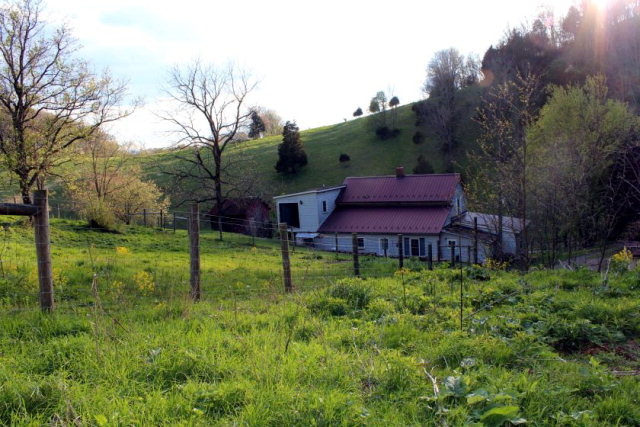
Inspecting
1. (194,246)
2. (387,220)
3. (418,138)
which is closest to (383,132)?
(418,138)

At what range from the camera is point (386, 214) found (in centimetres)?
3222

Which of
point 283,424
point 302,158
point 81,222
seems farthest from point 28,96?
point 302,158

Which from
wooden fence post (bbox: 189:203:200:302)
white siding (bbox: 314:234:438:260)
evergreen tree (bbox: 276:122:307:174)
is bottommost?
white siding (bbox: 314:234:438:260)

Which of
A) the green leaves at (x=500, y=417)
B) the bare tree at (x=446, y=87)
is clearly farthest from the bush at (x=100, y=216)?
the bare tree at (x=446, y=87)

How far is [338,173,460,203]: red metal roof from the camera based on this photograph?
31.7 meters

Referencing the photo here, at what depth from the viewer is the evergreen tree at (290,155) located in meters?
51.9

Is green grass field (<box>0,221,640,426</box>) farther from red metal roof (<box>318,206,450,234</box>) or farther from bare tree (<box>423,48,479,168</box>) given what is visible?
bare tree (<box>423,48,479,168</box>)

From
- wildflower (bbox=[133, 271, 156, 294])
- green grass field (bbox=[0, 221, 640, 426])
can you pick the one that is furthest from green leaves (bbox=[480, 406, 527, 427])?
wildflower (bbox=[133, 271, 156, 294])

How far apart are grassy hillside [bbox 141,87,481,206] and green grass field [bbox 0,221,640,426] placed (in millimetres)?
38591

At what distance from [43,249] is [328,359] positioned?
3678 mm

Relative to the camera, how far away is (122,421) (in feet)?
9.21

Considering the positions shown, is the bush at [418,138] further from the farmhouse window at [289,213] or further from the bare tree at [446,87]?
the farmhouse window at [289,213]

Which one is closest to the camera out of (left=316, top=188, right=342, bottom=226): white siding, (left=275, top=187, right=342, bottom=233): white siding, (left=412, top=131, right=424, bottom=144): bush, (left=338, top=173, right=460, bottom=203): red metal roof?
(left=338, top=173, right=460, bottom=203): red metal roof

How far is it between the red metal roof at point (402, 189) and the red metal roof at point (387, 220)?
64cm
